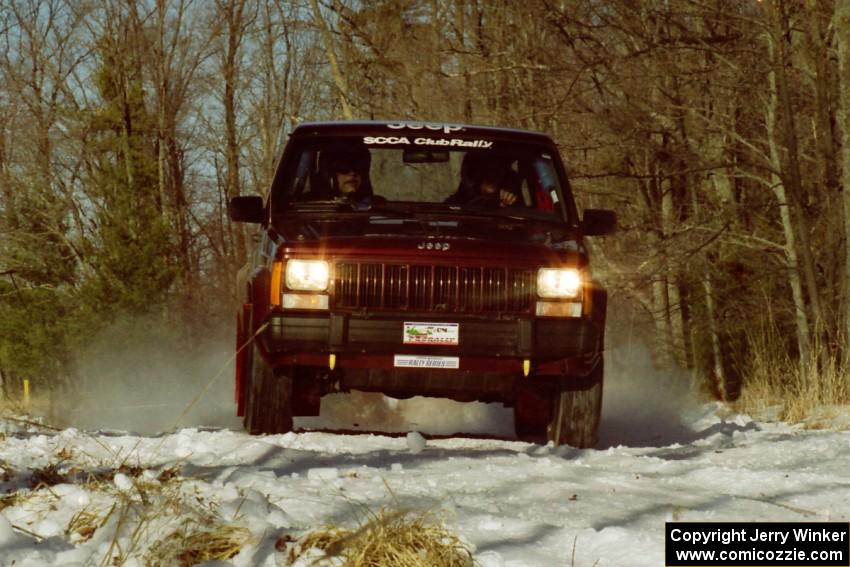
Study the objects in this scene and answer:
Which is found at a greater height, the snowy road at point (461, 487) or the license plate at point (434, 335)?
the license plate at point (434, 335)

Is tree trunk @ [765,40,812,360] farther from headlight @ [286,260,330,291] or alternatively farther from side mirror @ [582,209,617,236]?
headlight @ [286,260,330,291]

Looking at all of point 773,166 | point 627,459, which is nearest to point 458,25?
point 773,166

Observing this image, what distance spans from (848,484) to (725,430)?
3.31 meters

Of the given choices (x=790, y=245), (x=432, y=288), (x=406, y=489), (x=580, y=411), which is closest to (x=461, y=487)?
(x=406, y=489)

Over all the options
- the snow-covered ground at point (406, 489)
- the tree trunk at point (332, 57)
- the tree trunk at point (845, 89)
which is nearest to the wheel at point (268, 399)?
the snow-covered ground at point (406, 489)

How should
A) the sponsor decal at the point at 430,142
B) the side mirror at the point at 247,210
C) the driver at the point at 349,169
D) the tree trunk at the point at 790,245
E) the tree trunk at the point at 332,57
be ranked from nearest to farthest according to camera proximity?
1. the side mirror at the point at 247,210
2. the driver at the point at 349,169
3. the sponsor decal at the point at 430,142
4. the tree trunk at the point at 790,245
5. the tree trunk at the point at 332,57

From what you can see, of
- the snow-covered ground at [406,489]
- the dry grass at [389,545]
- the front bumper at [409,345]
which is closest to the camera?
the dry grass at [389,545]

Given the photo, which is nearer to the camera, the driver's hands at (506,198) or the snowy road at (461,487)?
the snowy road at (461,487)

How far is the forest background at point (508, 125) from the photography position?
49.9 ft

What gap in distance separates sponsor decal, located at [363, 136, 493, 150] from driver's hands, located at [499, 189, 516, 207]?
0.34 metres

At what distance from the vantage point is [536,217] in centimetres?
782

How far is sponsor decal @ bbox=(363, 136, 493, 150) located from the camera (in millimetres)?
8047

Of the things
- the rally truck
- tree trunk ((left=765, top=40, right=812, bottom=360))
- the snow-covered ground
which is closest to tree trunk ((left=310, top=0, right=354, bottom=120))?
tree trunk ((left=765, top=40, right=812, bottom=360))

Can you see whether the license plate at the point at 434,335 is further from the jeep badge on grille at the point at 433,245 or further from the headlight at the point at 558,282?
the headlight at the point at 558,282
